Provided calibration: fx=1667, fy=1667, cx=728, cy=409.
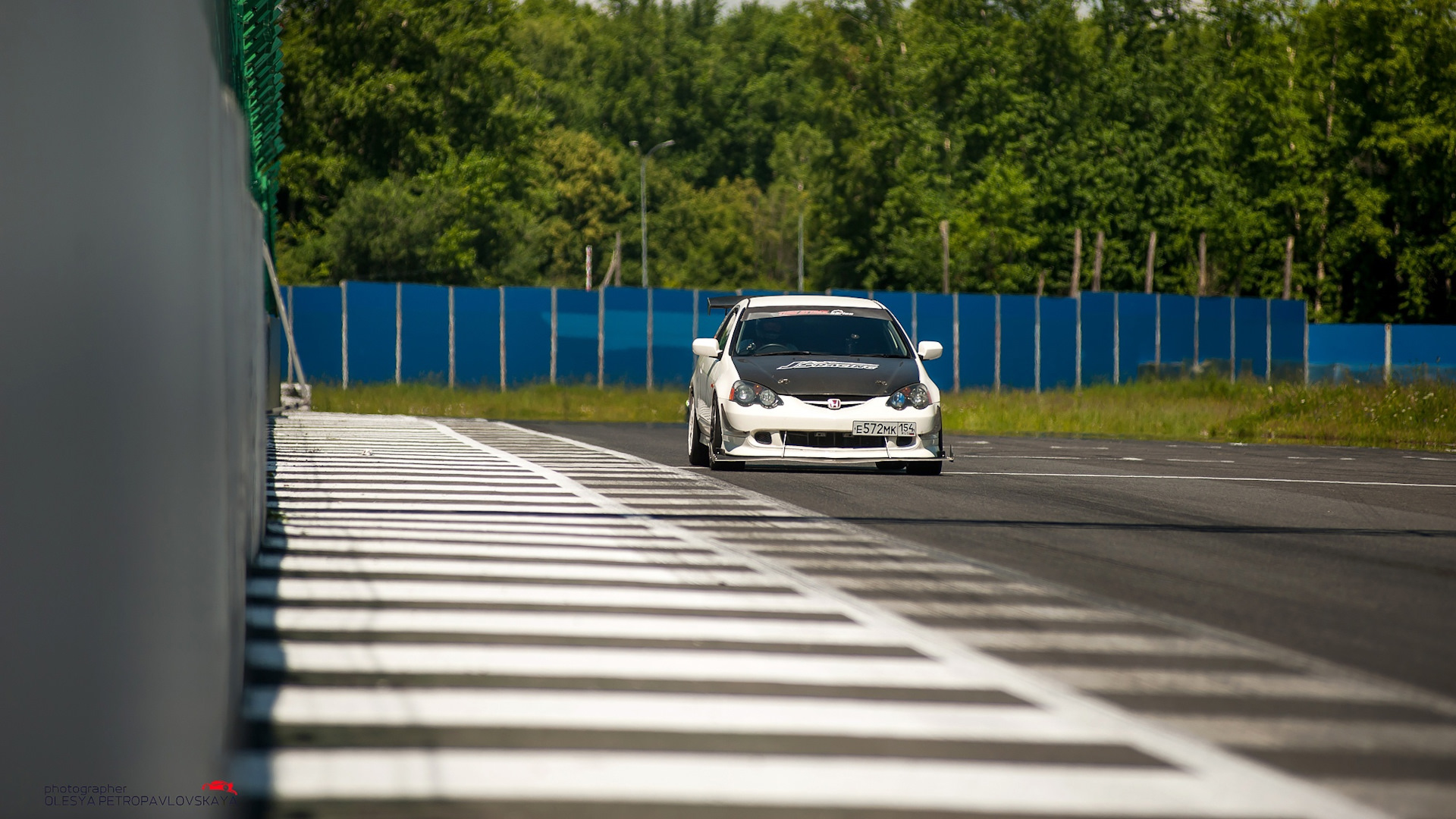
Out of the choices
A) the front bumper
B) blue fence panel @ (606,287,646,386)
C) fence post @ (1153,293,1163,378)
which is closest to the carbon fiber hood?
the front bumper

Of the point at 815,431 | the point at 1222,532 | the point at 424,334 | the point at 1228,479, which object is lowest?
the point at 1228,479

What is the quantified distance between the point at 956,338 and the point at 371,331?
15.6 meters

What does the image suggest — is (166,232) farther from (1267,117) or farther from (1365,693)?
(1267,117)

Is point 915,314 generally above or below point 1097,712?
above

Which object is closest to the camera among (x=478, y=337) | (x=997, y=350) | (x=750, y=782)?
(x=750, y=782)

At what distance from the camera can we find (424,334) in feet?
132

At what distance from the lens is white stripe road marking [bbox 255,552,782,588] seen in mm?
7949

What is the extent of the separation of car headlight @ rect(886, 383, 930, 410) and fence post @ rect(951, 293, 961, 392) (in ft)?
98.5

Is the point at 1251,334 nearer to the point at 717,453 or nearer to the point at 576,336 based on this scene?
the point at 576,336

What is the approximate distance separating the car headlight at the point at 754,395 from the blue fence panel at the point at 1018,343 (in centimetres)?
3164

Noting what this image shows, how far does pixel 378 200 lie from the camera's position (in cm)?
5856

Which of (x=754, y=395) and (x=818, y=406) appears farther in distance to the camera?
(x=754, y=395)

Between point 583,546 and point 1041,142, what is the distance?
70.3 metres

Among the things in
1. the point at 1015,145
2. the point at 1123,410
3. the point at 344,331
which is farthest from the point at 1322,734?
the point at 1015,145
